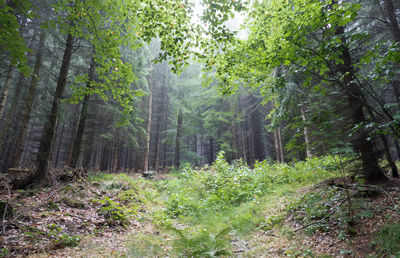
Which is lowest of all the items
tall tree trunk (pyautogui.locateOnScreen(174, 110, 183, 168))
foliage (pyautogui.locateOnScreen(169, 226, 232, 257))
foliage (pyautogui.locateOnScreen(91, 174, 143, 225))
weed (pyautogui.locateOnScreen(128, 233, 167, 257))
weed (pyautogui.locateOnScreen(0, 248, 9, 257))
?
weed (pyautogui.locateOnScreen(128, 233, 167, 257))

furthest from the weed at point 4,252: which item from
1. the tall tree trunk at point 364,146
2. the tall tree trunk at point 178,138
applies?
the tall tree trunk at point 178,138

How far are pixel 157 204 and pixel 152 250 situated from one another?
4994mm

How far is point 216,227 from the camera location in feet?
18.0

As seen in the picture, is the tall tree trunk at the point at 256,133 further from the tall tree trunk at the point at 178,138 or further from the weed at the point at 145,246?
the weed at the point at 145,246

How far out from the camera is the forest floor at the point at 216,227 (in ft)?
11.3

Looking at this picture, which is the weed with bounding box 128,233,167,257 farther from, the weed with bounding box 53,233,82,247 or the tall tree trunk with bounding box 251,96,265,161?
the tall tree trunk with bounding box 251,96,265,161

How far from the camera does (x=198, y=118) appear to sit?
24188 mm

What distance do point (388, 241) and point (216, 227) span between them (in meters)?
3.71

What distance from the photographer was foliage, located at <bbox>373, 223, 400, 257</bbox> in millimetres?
2661

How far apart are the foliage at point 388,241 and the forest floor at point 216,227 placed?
2 cm

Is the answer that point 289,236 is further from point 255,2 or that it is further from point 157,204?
point 157,204

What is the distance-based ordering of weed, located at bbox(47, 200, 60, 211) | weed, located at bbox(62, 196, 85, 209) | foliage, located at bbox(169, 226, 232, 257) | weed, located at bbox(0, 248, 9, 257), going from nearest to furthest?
1. weed, located at bbox(0, 248, 9, 257)
2. foliage, located at bbox(169, 226, 232, 257)
3. weed, located at bbox(47, 200, 60, 211)
4. weed, located at bbox(62, 196, 85, 209)

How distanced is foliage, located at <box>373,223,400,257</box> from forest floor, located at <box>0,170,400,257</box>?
0.08 ft

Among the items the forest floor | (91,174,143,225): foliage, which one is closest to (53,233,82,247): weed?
the forest floor
